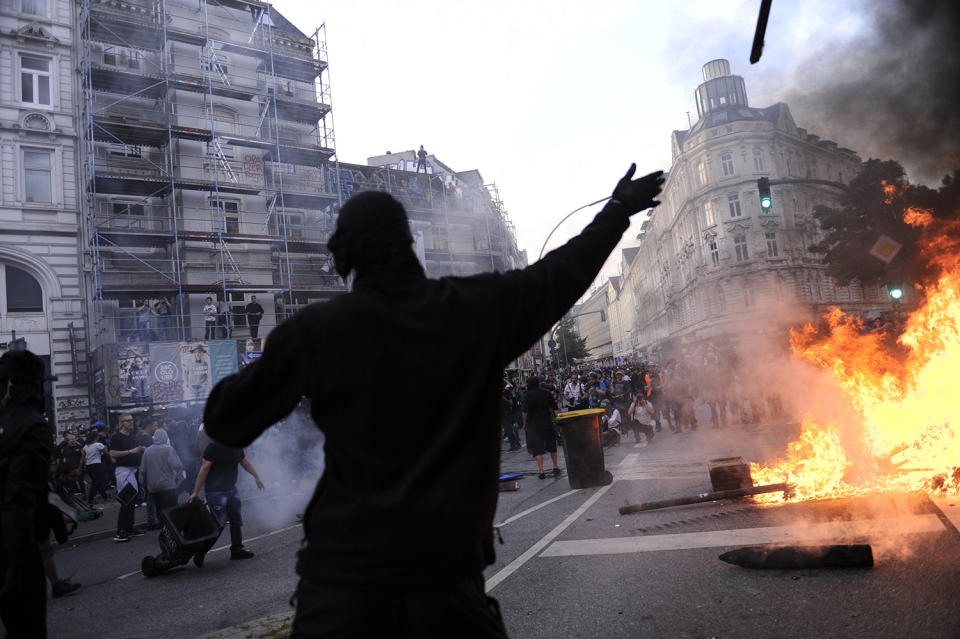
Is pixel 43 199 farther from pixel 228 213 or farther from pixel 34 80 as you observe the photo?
pixel 228 213

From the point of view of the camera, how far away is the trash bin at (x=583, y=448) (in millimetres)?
8414

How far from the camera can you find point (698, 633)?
3.38 meters

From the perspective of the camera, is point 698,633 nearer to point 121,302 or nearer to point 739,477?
point 739,477

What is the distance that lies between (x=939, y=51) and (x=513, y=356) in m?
8.26

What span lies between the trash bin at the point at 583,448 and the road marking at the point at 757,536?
2.90 meters

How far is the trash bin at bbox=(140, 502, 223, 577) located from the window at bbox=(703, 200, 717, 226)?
519 inches

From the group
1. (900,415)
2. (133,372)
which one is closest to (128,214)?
(133,372)

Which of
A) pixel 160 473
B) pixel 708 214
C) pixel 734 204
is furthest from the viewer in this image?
pixel 708 214

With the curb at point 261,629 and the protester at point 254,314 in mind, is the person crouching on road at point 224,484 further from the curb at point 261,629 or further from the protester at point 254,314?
the protester at point 254,314

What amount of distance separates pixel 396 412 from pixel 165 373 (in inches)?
759

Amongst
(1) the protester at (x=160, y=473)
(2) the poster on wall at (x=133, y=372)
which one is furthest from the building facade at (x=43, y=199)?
(1) the protester at (x=160, y=473)

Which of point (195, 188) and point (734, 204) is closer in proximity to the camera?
point (734, 204)

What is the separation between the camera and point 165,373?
18266 mm

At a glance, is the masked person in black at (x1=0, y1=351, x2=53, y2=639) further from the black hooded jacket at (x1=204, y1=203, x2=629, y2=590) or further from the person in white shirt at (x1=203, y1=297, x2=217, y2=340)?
the person in white shirt at (x1=203, y1=297, x2=217, y2=340)
